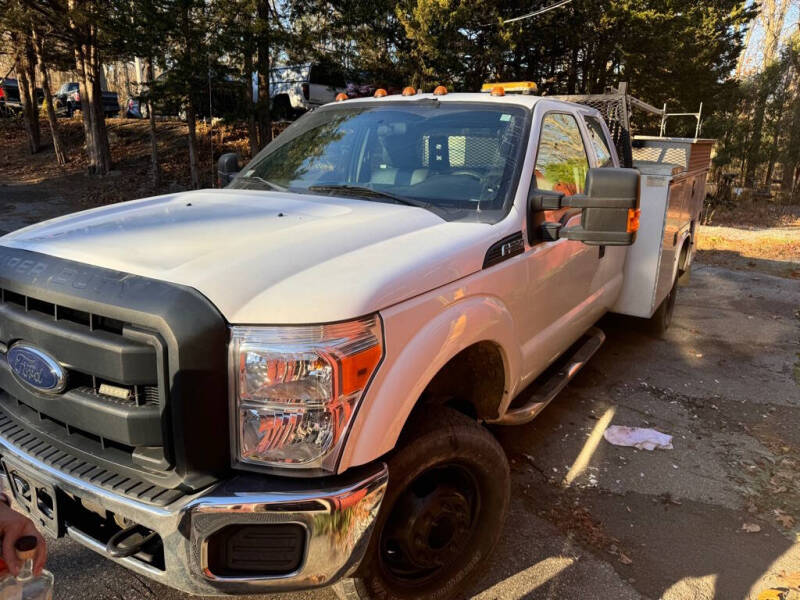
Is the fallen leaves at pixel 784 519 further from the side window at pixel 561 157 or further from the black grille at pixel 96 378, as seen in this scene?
the black grille at pixel 96 378

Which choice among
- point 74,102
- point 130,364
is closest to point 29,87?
point 74,102

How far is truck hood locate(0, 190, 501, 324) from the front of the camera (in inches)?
70.3

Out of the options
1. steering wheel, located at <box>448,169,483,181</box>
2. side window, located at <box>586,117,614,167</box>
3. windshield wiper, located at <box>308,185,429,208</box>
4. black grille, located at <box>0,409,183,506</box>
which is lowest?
black grille, located at <box>0,409,183,506</box>

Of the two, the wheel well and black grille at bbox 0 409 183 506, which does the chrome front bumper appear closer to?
black grille at bbox 0 409 183 506

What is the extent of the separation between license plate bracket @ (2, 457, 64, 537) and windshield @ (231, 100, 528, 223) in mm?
1746

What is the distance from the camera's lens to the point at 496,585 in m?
2.60

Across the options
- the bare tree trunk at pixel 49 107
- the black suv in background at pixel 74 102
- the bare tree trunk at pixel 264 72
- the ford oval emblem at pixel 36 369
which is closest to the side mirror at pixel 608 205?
the ford oval emblem at pixel 36 369

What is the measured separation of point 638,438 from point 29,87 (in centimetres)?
2258

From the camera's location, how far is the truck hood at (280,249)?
179cm

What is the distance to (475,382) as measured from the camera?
2.76m

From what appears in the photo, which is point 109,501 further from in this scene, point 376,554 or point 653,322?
point 653,322

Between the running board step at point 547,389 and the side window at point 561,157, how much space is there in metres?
1.06

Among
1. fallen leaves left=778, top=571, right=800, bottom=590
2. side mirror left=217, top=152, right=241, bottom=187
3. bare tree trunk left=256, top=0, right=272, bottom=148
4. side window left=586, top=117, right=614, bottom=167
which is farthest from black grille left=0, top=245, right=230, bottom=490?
bare tree trunk left=256, top=0, right=272, bottom=148

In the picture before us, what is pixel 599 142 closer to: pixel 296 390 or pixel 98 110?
pixel 296 390
